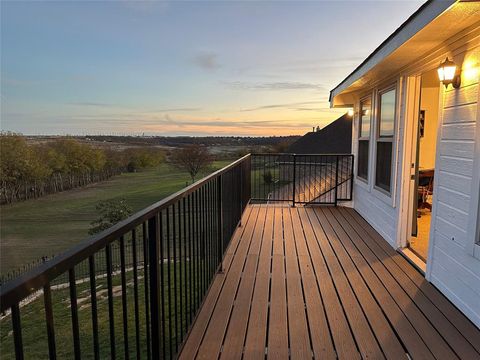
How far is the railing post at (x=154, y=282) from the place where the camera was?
1.47 meters

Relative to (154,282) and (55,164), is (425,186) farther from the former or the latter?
(55,164)

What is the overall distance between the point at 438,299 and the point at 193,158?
46561 millimetres

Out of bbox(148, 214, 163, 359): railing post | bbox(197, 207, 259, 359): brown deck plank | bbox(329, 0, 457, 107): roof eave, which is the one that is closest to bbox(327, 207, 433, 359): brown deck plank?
bbox(197, 207, 259, 359): brown deck plank

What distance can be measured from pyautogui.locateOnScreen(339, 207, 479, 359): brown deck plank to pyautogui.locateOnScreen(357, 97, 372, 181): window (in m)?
2.18

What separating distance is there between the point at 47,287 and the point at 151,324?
86cm

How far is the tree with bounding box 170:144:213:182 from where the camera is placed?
47.3 metres

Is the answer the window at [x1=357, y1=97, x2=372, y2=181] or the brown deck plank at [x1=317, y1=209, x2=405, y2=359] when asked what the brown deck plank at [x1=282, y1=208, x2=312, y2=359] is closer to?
the brown deck plank at [x1=317, y1=209, x2=405, y2=359]

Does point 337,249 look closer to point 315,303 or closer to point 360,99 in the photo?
point 315,303

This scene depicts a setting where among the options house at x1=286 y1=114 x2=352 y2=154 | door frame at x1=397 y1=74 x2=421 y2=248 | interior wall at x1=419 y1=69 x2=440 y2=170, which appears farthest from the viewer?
house at x1=286 y1=114 x2=352 y2=154

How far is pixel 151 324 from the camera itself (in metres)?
1.52

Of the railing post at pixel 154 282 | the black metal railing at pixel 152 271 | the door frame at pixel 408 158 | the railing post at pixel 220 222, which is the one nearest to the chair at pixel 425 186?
the door frame at pixel 408 158

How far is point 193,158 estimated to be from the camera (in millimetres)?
48281

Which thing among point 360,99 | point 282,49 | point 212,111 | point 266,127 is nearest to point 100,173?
point 212,111

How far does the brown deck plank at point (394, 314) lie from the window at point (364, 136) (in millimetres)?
2267
